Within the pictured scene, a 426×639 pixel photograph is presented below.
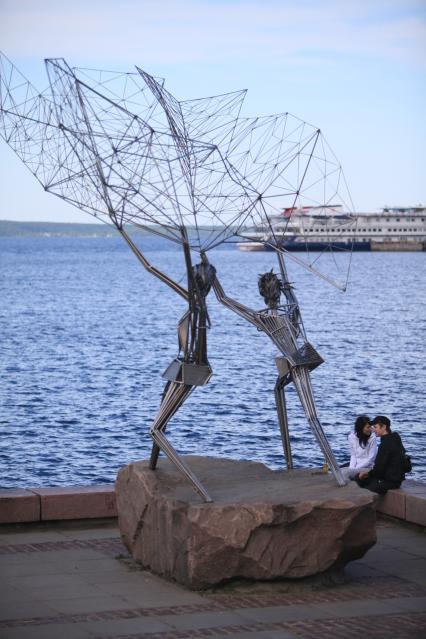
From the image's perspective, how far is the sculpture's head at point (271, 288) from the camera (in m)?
13.5

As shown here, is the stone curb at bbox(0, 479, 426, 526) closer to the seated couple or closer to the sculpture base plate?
the seated couple

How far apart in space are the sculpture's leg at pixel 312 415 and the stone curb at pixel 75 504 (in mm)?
2001

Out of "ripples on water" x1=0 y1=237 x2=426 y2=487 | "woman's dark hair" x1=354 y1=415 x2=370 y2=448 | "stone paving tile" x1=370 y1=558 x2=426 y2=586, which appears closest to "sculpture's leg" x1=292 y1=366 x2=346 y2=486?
"stone paving tile" x1=370 y1=558 x2=426 y2=586

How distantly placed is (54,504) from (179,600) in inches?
121

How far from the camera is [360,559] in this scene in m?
13.2

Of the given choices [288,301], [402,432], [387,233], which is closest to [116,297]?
[402,432]

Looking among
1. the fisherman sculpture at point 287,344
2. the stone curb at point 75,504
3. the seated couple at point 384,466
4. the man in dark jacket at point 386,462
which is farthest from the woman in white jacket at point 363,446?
the fisherman sculpture at point 287,344

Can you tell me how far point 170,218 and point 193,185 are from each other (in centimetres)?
61

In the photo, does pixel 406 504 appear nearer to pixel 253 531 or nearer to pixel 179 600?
pixel 253 531

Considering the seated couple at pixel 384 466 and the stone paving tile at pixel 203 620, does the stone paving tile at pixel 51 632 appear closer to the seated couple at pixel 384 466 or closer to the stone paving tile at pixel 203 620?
the stone paving tile at pixel 203 620

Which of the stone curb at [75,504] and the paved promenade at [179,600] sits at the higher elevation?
Answer: the stone curb at [75,504]

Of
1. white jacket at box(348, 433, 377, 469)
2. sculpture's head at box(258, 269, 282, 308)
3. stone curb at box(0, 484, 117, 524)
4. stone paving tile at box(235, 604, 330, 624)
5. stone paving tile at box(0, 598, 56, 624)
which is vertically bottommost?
stone paving tile at box(0, 598, 56, 624)

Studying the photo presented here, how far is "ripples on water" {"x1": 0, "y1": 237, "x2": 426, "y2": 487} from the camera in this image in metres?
29.7

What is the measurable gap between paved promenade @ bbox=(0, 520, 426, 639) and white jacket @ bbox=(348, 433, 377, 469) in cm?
215
